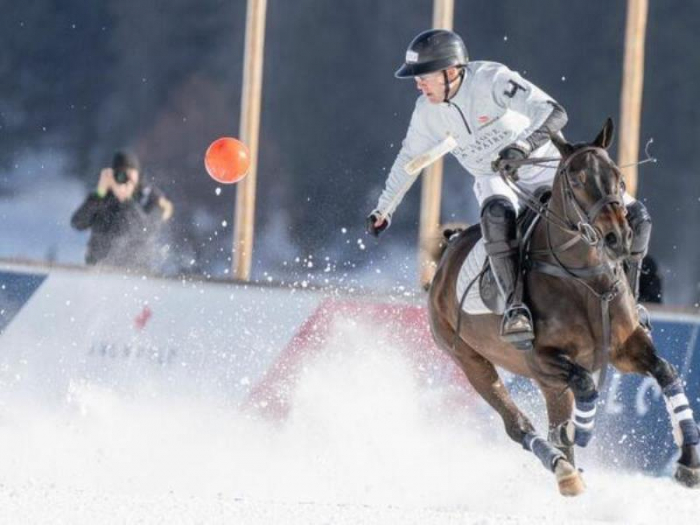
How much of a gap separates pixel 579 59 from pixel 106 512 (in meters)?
4.56

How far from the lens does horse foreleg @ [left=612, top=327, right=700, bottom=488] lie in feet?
20.5

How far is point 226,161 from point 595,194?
2900 millimetres

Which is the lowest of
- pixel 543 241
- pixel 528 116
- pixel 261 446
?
pixel 261 446

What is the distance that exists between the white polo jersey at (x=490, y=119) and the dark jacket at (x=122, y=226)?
2.43 metres

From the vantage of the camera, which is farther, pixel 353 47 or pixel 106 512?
pixel 353 47

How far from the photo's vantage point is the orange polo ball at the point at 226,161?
8.42 meters

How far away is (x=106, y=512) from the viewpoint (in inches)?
226

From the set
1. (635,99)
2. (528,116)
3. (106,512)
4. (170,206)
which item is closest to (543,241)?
(528,116)

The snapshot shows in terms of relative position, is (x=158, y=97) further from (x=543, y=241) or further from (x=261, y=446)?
(x=543, y=241)

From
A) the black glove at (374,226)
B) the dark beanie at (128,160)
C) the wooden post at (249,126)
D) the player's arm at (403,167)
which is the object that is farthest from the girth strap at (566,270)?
the dark beanie at (128,160)

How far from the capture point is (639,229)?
6383mm

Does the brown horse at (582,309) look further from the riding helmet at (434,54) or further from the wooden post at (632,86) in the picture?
the wooden post at (632,86)

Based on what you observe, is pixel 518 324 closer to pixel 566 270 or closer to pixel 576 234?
pixel 566 270

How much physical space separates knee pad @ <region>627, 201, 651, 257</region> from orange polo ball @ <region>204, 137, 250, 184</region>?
2.60 m
